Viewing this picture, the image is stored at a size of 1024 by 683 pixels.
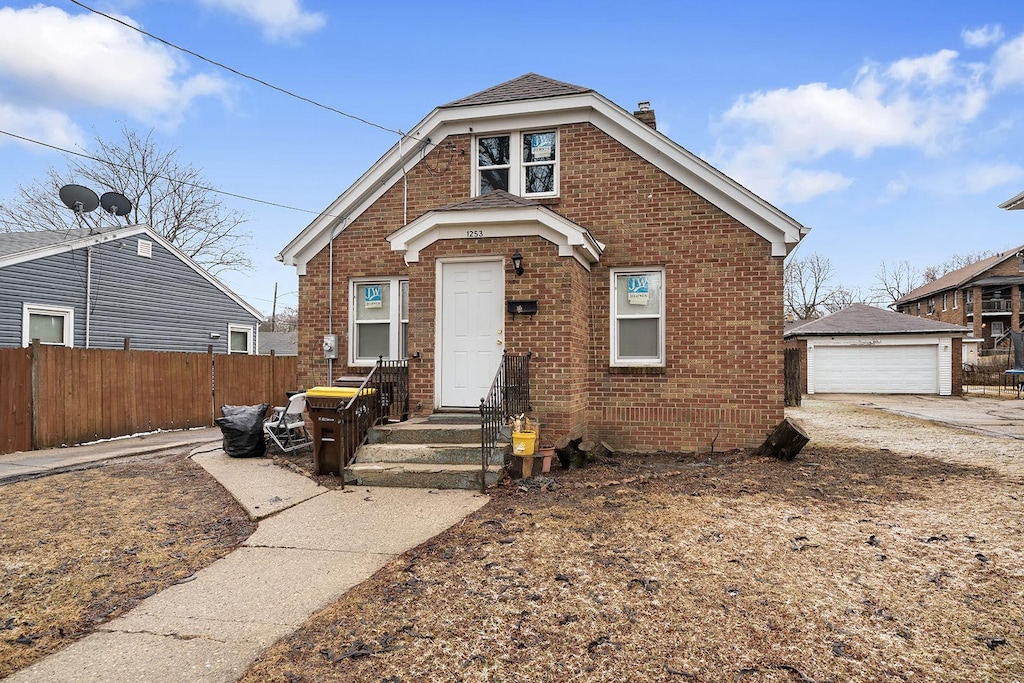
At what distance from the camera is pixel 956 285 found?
42.9m

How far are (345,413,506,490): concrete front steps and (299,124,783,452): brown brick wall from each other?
2.85 ft

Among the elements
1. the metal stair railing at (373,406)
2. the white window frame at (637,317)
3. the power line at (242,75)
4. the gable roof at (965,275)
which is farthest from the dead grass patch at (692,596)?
the gable roof at (965,275)

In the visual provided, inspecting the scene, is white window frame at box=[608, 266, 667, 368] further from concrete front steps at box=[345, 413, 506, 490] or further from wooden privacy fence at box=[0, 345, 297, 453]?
wooden privacy fence at box=[0, 345, 297, 453]

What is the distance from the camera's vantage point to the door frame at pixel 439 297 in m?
8.42

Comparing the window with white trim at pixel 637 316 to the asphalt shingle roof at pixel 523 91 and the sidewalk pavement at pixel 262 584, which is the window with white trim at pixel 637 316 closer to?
the asphalt shingle roof at pixel 523 91

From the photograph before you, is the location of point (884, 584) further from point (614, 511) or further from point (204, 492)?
point (204, 492)

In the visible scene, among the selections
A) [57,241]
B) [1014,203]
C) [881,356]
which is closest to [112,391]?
[57,241]

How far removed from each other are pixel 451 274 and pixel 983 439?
32.7 ft

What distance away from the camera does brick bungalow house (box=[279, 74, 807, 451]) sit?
27.1 ft

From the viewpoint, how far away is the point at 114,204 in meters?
17.1

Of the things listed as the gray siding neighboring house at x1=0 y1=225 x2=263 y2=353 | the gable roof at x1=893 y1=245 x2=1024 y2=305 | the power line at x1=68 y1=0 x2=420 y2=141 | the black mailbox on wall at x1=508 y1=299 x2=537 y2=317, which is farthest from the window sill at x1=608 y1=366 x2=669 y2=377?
the gable roof at x1=893 y1=245 x2=1024 y2=305

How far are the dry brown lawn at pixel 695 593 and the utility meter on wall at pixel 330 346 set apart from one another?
16.8 ft

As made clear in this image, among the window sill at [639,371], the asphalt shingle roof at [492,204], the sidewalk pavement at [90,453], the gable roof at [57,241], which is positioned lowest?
the sidewalk pavement at [90,453]

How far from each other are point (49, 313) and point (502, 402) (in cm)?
1357
